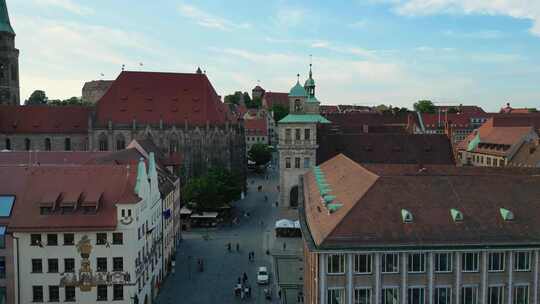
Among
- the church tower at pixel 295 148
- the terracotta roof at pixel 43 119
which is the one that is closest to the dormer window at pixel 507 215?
the church tower at pixel 295 148

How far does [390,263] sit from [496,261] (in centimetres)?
666

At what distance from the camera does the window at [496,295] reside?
33094 mm

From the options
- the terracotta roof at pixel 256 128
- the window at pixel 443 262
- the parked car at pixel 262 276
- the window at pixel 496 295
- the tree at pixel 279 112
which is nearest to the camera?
the window at pixel 443 262

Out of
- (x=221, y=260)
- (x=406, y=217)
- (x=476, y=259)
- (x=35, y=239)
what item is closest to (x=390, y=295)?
(x=406, y=217)

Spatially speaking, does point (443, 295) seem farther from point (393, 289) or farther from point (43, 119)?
point (43, 119)

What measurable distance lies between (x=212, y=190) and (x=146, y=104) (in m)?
28.1

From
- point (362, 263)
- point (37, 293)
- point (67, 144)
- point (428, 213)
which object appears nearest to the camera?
point (362, 263)

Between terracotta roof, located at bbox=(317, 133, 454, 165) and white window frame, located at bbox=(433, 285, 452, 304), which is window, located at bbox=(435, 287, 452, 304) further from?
terracotta roof, located at bbox=(317, 133, 454, 165)

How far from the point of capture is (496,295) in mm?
33188

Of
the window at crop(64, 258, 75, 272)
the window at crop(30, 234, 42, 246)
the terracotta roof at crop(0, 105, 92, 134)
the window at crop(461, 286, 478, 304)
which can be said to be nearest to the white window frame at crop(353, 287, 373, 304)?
the window at crop(461, 286, 478, 304)

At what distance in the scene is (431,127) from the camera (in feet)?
539

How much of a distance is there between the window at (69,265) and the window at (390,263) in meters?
22.6

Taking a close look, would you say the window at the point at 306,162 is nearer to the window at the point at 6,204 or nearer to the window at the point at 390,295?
the window at the point at 6,204

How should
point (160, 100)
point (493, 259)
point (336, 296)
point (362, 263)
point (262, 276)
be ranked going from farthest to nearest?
point (160, 100)
point (262, 276)
point (493, 259)
point (336, 296)
point (362, 263)
